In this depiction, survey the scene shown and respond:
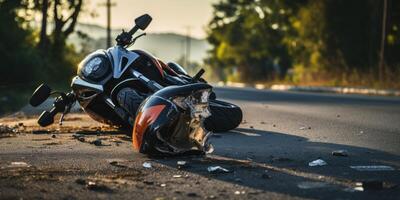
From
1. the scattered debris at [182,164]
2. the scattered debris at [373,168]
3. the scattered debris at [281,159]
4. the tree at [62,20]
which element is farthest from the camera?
the tree at [62,20]

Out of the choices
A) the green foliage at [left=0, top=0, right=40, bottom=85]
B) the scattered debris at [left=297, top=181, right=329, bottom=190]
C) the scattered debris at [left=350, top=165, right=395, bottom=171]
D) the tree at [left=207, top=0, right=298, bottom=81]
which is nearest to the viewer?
the scattered debris at [left=297, top=181, right=329, bottom=190]

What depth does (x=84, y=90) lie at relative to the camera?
8.26m

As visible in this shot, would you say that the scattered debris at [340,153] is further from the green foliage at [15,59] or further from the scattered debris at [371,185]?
the green foliage at [15,59]

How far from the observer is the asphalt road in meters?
4.68

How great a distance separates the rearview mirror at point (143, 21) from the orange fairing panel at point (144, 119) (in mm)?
2176

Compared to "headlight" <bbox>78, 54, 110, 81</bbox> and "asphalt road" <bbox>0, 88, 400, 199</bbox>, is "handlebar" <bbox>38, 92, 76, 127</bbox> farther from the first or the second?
"headlight" <bbox>78, 54, 110, 81</bbox>

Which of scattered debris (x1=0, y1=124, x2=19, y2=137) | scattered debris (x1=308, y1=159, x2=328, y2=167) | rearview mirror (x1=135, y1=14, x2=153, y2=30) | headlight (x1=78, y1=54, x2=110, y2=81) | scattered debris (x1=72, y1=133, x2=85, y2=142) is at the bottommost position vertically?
scattered debris (x1=0, y1=124, x2=19, y2=137)

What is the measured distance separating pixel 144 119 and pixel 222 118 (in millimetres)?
3239

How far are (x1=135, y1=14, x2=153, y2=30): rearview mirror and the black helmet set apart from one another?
2.09 metres

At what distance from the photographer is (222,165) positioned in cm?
600

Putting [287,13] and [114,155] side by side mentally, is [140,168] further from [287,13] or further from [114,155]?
[287,13]

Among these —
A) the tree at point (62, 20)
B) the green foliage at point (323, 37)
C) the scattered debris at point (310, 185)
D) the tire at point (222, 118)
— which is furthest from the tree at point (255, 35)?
the scattered debris at point (310, 185)

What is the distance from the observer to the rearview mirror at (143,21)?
8.27 m

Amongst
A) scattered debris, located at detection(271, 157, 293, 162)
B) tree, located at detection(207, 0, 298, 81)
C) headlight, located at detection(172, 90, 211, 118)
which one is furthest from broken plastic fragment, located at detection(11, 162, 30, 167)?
tree, located at detection(207, 0, 298, 81)
